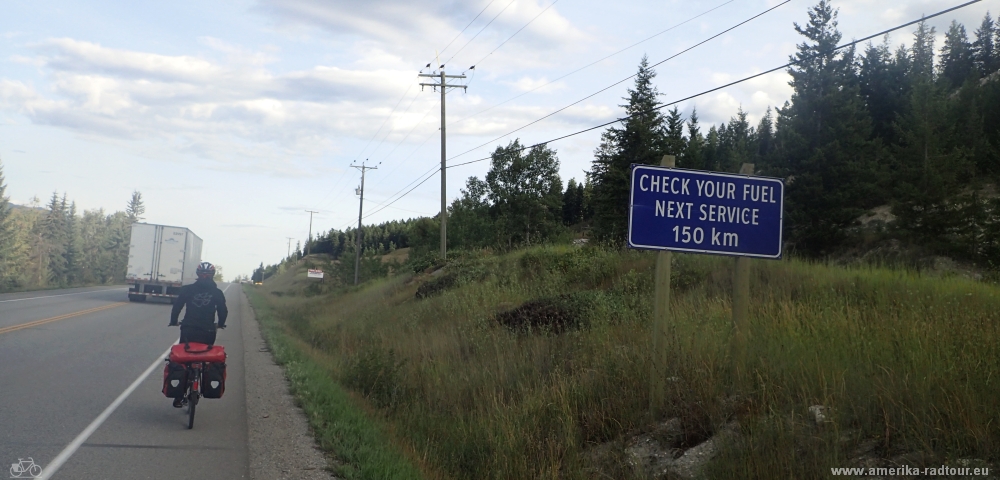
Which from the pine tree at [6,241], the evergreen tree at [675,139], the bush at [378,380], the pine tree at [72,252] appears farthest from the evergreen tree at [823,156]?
the pine tree at [72,252]

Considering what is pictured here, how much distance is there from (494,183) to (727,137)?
37.9m

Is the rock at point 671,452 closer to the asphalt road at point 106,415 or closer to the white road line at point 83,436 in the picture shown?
the asphalt road at point 106,415

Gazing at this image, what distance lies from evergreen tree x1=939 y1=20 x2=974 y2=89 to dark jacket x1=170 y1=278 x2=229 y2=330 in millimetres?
103067

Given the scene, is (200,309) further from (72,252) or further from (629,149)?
(72,252)

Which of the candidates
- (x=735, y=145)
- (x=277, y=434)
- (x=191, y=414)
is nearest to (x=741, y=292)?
(x=277, y=434)

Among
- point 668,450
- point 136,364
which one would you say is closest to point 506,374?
point 668,450

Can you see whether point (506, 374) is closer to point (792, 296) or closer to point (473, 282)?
point (792, 296)

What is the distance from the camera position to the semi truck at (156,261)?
1430 inches

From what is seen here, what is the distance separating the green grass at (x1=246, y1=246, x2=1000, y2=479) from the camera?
5.31 metres

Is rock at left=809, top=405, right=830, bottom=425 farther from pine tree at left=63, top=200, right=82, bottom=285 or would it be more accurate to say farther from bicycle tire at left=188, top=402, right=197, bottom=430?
pine tree at left=63, top=200, right=82, bottom=285

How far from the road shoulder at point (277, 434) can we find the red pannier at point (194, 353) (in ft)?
3.14

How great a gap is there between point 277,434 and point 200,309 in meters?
2.16

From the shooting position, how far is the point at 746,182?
7543 millimetres

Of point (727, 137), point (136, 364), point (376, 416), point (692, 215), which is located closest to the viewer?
point (692, 215)
